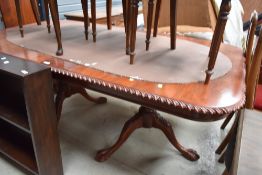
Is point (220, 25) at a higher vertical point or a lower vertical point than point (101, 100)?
higher

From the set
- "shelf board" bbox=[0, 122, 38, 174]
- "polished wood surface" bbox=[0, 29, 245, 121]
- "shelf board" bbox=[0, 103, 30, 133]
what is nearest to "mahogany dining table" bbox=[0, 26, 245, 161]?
"polished wood surface" bbox=[0, 29, 245, 121]

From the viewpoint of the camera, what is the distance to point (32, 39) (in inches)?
63.3

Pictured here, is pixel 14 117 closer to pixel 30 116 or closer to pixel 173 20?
pixel 30 116

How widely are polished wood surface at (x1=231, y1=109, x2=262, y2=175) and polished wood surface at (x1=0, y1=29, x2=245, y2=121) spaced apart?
0.39 ft

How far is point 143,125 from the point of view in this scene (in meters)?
1.44

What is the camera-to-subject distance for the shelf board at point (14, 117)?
3.62 feet

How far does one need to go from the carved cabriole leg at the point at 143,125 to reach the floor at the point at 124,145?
0.04 metres

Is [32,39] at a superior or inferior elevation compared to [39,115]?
superior

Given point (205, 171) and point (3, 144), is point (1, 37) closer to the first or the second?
point (3, 144)

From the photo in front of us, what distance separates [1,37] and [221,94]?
150 cm

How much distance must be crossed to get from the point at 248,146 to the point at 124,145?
855 mm

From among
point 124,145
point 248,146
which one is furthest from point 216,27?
point 124,145

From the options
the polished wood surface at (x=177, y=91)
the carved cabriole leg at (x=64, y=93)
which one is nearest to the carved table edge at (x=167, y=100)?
the polished wood surface at (x=177, y=91)

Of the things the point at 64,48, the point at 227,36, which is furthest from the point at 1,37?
the point at 227,36
